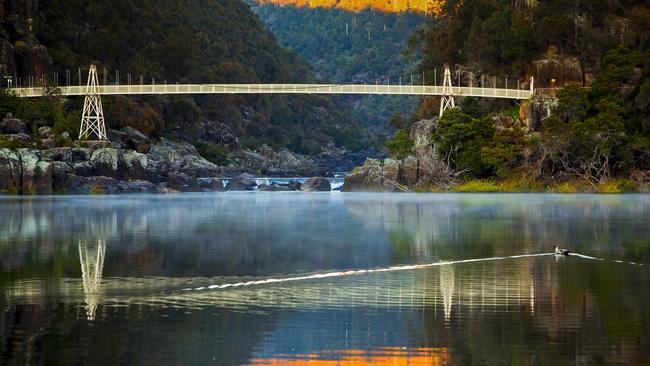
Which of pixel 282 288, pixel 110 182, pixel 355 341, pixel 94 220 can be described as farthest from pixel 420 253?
pixel 110 182

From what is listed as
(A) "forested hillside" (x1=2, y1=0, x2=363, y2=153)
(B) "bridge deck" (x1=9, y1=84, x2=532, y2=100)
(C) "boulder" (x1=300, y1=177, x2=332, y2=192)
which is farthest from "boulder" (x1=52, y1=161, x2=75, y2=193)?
(C) "boulder" (x1=300, y1=177, x2=332, y2=192)

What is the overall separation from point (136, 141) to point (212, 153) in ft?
90.0

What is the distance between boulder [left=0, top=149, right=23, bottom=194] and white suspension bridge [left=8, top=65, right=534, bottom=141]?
640 inches

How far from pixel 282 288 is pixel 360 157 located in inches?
6529

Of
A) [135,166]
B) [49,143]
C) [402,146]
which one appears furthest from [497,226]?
[49,143]

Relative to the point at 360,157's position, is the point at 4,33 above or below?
above

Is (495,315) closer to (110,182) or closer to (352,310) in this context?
(352,310)

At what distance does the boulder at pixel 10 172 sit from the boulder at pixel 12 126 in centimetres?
1196

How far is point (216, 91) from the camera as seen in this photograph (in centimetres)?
11506

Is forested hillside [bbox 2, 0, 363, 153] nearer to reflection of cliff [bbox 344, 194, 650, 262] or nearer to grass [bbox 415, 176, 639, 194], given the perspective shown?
grass [bbox 415, 176, 639, 194]

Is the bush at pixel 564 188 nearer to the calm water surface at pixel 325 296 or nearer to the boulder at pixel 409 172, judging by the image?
the boulder at pixel 409 172

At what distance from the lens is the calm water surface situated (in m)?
16.3

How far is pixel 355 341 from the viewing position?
17.1 meters

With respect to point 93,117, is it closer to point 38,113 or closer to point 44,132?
point 38,113
